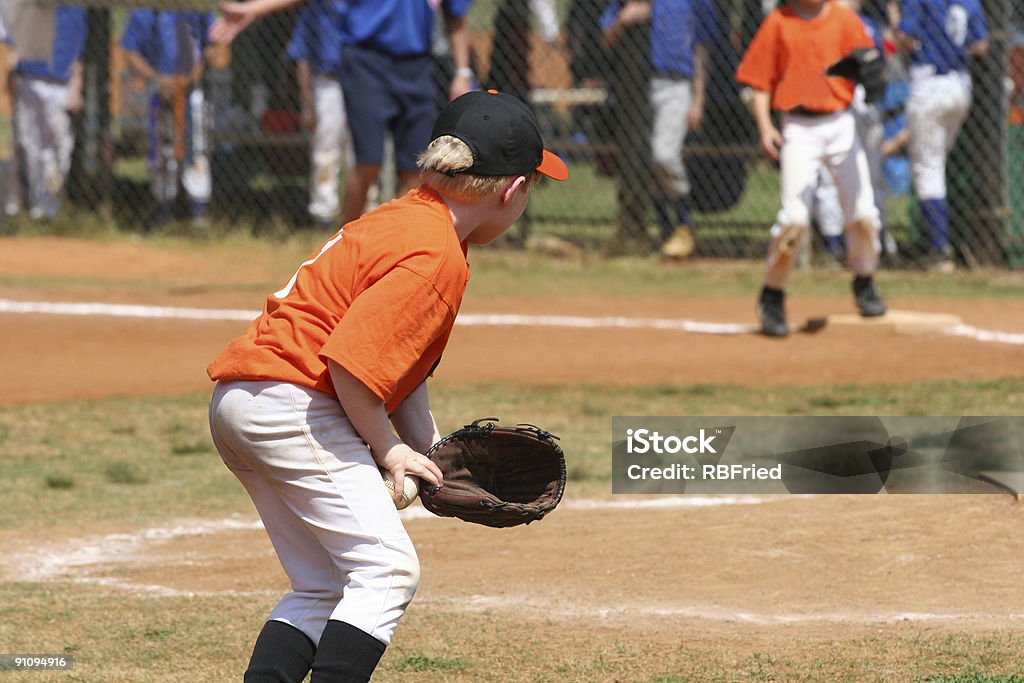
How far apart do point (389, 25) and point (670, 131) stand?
3.97 m

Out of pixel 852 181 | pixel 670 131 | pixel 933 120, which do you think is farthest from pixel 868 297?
pixel 670 131

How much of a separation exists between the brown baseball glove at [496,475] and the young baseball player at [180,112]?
10.4 metres

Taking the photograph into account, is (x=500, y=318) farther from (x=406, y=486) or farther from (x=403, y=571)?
(x=403, y=571)

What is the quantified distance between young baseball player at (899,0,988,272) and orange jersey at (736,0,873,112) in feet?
9.23

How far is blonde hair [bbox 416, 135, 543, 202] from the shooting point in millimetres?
3221

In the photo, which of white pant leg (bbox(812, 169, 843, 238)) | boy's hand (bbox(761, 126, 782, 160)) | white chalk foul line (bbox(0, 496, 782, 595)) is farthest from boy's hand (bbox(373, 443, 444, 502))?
→ white pant leg (bbox(812, 169, 843, 238))

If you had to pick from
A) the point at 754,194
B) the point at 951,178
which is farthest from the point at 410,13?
the point at 754,194

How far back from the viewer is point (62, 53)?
13.3 m

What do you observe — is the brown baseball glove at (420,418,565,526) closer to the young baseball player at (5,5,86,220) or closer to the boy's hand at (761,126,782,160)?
the boy's hand at (761,126,782,160)

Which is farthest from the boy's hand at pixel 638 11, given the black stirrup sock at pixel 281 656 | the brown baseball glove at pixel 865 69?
the black stirrup sock at pixel 281 656

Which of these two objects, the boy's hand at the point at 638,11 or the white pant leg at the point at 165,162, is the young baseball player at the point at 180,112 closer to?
the white pant leg at the point at 165,162

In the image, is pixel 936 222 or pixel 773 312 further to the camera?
pixel 936 222

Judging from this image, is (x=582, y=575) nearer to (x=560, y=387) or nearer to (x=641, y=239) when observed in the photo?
(x=560, y=387)

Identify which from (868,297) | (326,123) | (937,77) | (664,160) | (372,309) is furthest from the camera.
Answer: (326,123)
